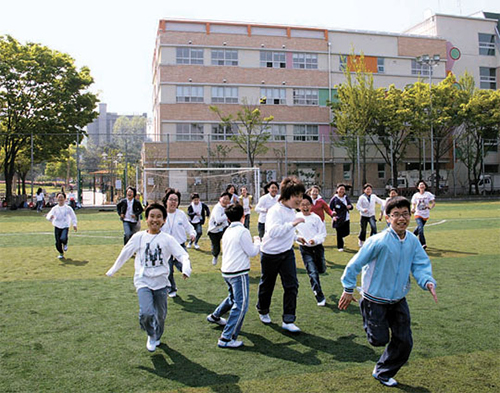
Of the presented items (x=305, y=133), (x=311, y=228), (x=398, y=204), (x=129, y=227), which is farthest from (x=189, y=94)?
(x=398, y=204)

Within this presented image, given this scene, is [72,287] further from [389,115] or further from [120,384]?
[389,115]

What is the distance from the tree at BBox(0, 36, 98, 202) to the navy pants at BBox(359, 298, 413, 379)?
1273 inches

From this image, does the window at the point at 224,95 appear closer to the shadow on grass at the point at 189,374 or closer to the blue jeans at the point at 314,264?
the blue jeans at the point at 314,264

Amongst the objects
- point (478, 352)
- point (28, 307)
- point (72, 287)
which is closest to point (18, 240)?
point (72, 287)

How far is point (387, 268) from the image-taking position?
4.18 metres

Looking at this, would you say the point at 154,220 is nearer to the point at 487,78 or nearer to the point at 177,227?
the point at 177,227

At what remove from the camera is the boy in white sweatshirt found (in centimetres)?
700

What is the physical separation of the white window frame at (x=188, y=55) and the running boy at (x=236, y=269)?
133 feet

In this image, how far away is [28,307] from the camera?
7062mm

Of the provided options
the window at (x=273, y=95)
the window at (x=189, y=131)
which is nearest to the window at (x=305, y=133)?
the window at (x=273, y=95)

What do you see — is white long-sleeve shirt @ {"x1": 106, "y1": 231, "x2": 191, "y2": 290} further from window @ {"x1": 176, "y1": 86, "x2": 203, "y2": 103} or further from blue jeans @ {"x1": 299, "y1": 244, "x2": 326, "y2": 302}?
window @ {"x1": 176, "y1": 86, "x2": 203, "y2": 103}

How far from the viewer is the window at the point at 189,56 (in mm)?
43531

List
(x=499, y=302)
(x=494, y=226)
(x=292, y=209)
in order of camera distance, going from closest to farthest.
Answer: (x=292, y=209) → (x=499, y=302) → (x=494, y=226)

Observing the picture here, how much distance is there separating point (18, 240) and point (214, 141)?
89.7ft
